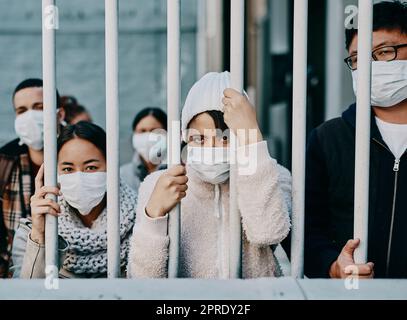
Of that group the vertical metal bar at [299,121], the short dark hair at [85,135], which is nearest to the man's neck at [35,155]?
the short dark hair at [85,135]

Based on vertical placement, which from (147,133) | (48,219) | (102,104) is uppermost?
(102,104)

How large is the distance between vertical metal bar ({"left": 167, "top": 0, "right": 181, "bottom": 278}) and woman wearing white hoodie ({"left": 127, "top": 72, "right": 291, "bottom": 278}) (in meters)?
0.03

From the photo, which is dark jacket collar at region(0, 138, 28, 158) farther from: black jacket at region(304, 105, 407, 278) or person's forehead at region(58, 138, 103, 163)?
black jacket at region(304, 105, 407, 278)

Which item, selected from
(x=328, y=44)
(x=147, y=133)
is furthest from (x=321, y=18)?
(x=147, y=133)

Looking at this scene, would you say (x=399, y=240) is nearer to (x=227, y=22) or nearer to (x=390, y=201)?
(x=390, y=201)

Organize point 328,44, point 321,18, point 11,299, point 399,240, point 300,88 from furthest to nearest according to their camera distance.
→ 1. point 321,18
2. point 328,44
3. point 399,240
4. point 300,88
5. point 11,299

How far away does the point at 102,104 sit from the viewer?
313 inches

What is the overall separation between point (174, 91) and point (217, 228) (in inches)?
20.4

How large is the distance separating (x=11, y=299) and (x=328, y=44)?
4205 millimetres

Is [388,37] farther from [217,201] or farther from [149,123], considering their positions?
[149,123]

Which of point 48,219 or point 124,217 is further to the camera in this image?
point 124,217

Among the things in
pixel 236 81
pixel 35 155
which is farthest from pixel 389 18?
pixel 35 155

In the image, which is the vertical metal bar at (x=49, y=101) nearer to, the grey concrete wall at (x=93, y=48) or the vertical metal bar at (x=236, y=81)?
the vertical metal bar at (x=236, y=81)

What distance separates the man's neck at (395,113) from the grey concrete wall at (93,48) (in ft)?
18.1
